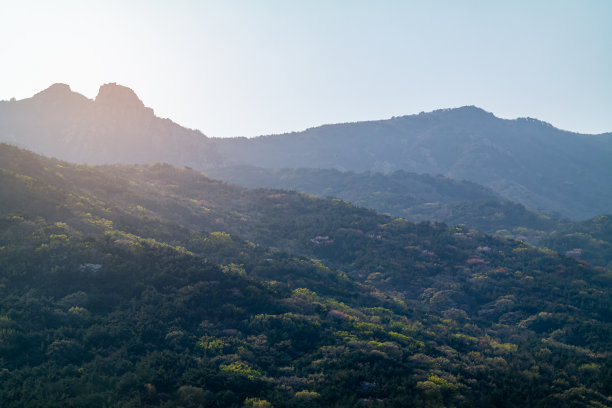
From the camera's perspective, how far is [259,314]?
23.5 metres

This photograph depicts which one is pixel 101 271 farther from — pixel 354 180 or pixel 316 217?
pixel 354 180

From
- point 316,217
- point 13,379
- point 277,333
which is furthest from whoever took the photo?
point 316,217

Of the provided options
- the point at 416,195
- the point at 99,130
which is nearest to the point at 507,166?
the point at 416,195

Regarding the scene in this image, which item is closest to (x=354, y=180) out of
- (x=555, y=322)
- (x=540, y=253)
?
(x=540, y=253)

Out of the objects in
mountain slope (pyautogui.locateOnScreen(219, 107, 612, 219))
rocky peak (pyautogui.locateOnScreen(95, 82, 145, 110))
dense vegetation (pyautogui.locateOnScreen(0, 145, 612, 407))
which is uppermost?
rocky peak (pyautogui.locateOnScreen(95, 82, 145, 110))

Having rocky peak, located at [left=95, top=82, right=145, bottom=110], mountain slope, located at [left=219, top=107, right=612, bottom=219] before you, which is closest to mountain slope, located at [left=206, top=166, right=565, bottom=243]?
rocky peak, located at [left=95, top=82, right=145, bottom=110]

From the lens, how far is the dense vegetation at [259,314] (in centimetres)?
1579

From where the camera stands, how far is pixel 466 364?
19.8 m

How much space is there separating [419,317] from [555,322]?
9872 millimetres

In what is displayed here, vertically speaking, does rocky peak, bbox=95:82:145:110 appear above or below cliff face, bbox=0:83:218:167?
above

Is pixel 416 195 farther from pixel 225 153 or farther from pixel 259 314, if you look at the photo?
pixel 259 314

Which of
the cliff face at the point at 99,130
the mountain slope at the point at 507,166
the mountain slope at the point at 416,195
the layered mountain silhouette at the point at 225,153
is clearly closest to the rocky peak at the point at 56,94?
the cliff face at the point at 99,130

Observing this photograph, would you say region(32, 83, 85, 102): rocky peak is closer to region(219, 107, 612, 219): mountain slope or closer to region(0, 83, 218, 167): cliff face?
region(0, 83, 218, 167): cliff face

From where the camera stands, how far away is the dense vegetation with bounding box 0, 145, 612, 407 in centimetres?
1579
